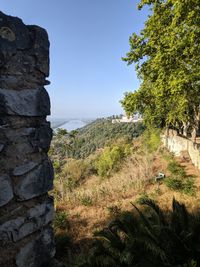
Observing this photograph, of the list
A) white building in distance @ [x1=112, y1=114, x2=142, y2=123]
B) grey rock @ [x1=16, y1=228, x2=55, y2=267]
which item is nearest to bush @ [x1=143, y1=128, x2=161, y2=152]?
white building in distance @ [x1=112, y1=114, x2=142, y2=123]

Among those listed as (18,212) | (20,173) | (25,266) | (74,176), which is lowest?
(74,176)

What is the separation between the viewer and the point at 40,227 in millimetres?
2086

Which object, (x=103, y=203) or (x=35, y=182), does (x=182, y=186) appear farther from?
(x=35, y=182)

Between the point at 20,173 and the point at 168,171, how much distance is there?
355 inches

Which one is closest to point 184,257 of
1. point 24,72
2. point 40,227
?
point 40,227

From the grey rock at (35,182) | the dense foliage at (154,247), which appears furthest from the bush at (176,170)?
the grey rock at (35,182)

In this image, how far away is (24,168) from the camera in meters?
1.90

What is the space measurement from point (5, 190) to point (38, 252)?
80 cm

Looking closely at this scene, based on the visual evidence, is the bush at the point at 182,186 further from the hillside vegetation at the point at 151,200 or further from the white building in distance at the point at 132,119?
the white building in distance at the point at 132,119

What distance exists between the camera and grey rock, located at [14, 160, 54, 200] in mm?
1890

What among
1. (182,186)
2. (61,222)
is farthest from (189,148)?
(61,222)

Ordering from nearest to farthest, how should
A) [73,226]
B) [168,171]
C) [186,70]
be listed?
[73,226] → [186,70] → [168,171]

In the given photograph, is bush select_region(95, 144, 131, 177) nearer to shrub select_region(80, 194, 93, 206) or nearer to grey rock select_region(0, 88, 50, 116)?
shrub select_region(80, 194, 93, 206)

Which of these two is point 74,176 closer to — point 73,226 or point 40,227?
point 73,226
